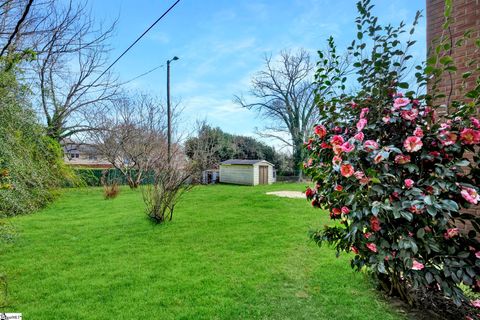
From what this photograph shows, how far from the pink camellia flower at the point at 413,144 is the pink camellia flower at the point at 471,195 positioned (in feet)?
1.20

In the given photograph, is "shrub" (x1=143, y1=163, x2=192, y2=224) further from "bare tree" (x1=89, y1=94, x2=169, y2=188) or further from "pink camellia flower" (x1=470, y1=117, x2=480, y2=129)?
"bare tree" (x1=89, y1=94, x2=169, y2=188)

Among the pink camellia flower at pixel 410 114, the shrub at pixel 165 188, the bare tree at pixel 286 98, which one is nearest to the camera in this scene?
the pink camellia flower at pixel 410 114

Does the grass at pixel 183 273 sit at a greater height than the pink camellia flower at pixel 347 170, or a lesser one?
lesser

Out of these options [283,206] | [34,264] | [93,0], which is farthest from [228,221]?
[93,0]

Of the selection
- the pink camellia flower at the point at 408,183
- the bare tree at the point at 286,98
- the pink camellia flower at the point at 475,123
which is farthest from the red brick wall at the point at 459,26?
the bare tree at the point at 286,98

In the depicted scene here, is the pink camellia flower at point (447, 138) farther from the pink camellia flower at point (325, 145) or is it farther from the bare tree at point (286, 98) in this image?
the bare tree at point (286, 98)

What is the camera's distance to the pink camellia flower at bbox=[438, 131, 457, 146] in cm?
171

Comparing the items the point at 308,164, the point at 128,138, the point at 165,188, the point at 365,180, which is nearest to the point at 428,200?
the point at 365,180

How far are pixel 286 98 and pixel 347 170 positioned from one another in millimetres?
19158

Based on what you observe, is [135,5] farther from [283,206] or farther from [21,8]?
[283,206]

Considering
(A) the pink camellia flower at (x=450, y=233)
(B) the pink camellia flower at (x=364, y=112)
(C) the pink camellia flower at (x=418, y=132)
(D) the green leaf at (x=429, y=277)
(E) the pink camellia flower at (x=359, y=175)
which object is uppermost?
(B) the pink camellia flower at (x=364, y=112)

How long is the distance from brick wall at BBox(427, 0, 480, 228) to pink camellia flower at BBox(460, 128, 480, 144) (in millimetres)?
1068

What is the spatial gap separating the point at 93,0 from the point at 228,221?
6.43 meters

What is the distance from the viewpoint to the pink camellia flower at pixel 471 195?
158 cm
